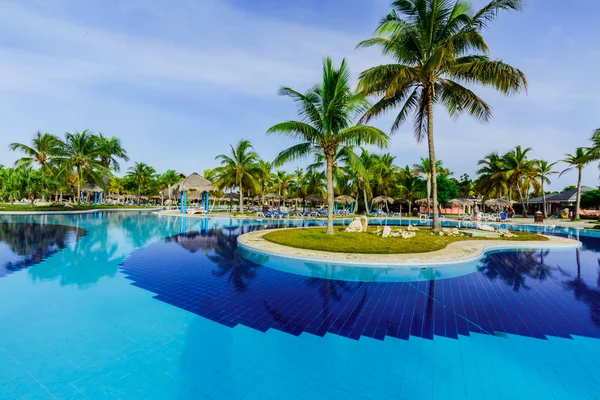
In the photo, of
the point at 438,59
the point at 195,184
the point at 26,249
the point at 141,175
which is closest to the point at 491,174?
the point at 438,59

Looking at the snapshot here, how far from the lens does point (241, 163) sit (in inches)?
1123

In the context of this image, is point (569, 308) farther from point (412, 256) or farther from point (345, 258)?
point (345, 258)

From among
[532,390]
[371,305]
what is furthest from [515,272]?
[532,390]

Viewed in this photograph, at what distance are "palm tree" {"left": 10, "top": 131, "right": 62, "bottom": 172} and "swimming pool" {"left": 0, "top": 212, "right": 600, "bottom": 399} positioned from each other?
29115 millimetres

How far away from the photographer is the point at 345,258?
8250 mm

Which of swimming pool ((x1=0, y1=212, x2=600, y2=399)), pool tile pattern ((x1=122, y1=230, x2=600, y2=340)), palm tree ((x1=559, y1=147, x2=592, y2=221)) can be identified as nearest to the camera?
swimming pool ((x1=0, y1=212, x2=600, y2=399))

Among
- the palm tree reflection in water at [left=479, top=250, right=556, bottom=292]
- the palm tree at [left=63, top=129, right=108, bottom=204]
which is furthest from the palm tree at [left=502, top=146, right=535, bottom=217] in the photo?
→ the palm tree at [left=63, top=129, right=108, bottom=204]

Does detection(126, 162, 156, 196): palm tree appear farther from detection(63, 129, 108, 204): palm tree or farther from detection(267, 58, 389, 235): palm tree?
detection(267, 58, 389, 235): palm tree

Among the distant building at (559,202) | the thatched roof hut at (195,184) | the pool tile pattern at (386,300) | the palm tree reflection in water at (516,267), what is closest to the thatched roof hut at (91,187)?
the thatched roof hut at (195,184)

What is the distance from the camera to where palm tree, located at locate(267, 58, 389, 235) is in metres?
11.7

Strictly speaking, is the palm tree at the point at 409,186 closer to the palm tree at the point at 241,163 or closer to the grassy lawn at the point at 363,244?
the palm tree at the point at 241,163

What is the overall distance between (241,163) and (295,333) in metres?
25.9

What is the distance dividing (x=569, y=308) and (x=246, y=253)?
27.8ft

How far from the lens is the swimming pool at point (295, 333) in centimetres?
294
